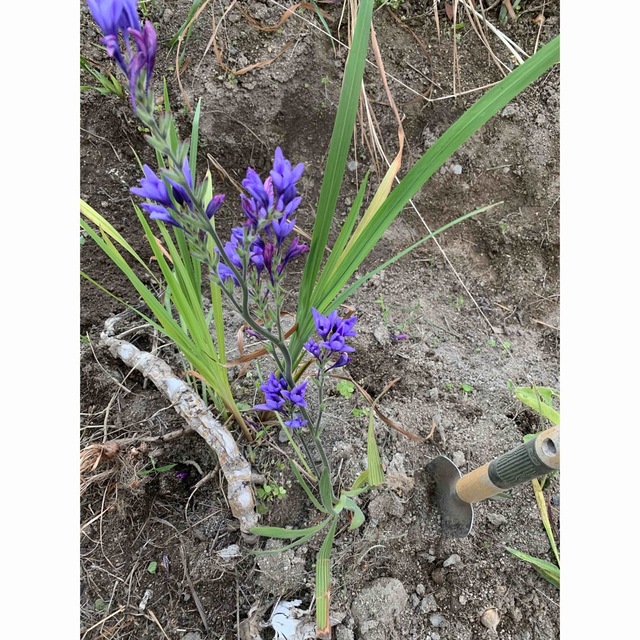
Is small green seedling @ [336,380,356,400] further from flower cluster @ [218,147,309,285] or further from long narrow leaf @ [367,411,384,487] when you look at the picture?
flower cluster @ [218,147,309,285]

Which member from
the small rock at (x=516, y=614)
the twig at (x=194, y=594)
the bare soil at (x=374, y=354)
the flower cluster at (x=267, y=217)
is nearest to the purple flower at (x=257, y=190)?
the flower cluster at (x=267, y=217)

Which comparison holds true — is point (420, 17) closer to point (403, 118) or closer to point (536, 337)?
point (403, 118)

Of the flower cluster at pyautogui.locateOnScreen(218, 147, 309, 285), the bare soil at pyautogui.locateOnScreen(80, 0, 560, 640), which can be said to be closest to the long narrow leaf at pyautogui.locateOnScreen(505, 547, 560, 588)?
the bare soil at pyautogui.locateOnScreen(80, 0, 560, 640)

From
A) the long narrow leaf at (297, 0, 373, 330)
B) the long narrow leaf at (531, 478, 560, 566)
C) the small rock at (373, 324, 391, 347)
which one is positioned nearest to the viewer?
the long narrow leaf at (297, 0, 373, 330)

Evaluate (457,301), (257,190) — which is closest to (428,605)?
(457,301)

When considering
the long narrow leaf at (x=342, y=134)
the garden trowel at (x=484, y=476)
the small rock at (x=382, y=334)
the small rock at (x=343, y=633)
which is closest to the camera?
the long narrow leaf at (x=342, y=134)

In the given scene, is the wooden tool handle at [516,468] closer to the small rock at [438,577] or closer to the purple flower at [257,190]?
the small rock at [438,577]

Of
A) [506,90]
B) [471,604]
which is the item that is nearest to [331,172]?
[506,90]
